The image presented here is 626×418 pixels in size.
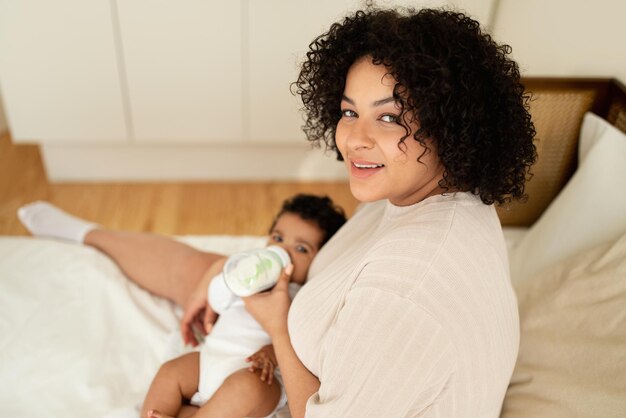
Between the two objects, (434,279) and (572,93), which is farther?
(572,93)

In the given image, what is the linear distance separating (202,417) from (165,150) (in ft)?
6.15

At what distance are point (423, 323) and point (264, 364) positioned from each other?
473 millimetres

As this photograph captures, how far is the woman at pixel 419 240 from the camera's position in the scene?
81 cm

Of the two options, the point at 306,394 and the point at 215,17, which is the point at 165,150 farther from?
the point at 306,394

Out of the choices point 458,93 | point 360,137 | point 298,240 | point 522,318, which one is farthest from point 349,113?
point 522,318

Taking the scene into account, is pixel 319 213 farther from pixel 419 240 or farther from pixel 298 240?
pixel 419 240

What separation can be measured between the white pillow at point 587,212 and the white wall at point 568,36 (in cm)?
25

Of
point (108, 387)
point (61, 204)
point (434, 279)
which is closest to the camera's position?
point (434, 279)

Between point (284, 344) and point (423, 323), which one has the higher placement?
point (423, 323)

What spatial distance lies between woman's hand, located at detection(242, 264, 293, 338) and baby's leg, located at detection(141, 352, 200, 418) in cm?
21

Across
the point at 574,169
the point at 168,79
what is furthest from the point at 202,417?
the point at 168,79

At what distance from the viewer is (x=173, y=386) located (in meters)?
1.21

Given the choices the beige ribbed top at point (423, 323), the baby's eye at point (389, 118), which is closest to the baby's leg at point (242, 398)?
the beige ribbed top at point (423, 323)

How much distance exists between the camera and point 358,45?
1.02m
